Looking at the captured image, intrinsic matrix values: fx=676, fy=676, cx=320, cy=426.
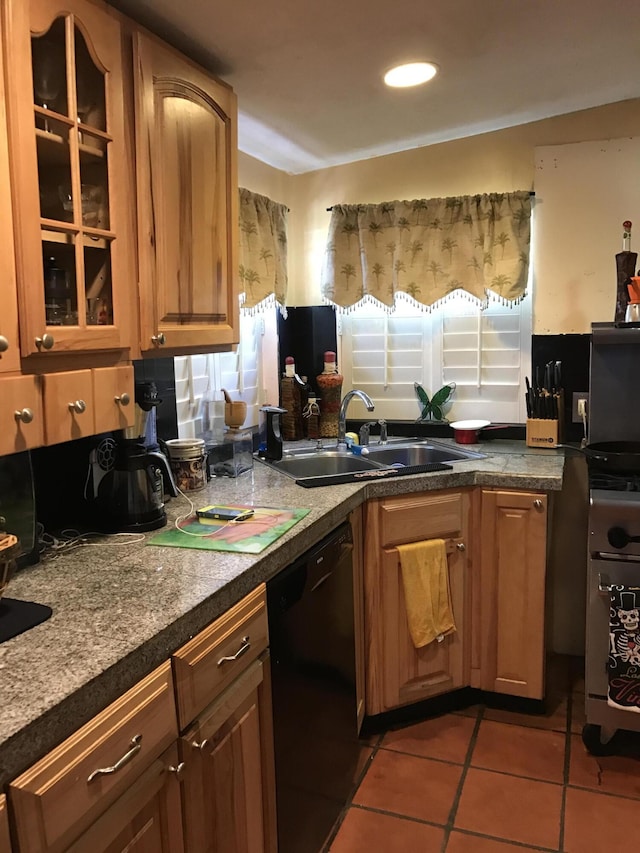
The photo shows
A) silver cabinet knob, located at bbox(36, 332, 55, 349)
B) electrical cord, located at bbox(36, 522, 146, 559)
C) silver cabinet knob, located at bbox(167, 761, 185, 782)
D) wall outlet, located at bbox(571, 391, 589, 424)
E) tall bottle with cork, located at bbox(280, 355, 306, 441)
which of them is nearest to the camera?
silver cabinet knob, located at bbox(167, 761, 185, 782)

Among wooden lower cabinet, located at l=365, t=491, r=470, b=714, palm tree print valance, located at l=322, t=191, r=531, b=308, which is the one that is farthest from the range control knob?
palm tree print valance, located at l=322, t=191, r=531, b=308

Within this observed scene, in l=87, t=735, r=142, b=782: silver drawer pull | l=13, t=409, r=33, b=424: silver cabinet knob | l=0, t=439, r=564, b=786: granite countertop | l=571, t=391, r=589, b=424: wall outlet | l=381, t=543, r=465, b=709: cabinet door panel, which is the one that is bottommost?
l=381, t=543, r=465, b=709: cabinet door panel

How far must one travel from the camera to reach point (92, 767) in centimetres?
99

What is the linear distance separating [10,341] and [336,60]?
1.31 meters

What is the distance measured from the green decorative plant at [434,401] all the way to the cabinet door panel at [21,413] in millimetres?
1996

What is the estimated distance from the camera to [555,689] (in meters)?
2.63

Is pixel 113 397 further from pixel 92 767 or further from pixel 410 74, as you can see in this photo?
pixel 410 74

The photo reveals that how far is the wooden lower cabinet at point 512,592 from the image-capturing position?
2.34 m

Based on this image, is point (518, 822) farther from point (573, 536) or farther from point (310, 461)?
point (310, 461)

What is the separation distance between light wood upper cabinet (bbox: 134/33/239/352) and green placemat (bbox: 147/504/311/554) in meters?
0.47

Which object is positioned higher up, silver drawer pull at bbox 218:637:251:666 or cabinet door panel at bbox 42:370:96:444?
cabinet door panel at bbox 42:370:96:444

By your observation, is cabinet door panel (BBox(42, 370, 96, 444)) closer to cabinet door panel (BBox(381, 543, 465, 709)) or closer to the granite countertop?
the granite countertop

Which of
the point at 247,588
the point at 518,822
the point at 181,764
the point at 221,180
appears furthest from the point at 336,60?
the point at 518,822

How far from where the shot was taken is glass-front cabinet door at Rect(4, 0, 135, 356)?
1.25 meters
